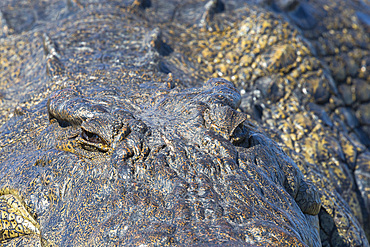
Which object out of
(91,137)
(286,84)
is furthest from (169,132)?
(286,84)

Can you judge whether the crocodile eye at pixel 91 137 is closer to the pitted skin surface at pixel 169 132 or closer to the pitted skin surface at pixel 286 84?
the pitted skin surface at pixel 169 132

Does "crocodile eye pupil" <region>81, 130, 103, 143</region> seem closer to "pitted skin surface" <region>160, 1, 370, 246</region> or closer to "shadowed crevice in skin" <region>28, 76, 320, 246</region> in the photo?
"shadowed crevice in skin" <region>28, 76, 320, 246</region>

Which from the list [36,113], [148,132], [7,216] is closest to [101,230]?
[148,132]

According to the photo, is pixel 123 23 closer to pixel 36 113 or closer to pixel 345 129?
pixel 36 113

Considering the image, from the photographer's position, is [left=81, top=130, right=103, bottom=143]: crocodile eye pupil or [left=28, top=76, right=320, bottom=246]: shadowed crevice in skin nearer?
[left=28, top=76, right=320, bottom=246]: shadowed crevice in skin

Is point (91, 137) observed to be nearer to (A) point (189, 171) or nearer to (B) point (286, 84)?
(A) point (189, 171)

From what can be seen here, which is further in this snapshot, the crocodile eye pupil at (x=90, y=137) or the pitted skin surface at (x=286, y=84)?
the pitted skin surface at (x=286, y=84)

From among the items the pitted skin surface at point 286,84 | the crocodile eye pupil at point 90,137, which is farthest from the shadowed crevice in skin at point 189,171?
the pitted skin surface at point 286,84

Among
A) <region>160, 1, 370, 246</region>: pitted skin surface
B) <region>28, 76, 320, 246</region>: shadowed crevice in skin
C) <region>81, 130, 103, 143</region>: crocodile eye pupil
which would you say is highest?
<region>28, 76, 320, 246</region>: shadowed crevice in skin

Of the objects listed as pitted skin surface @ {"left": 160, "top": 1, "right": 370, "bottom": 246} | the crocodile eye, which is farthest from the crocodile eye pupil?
pitted skin surface @ {"left": 160, "top": 1, "right": 370, "bottom": 246}
